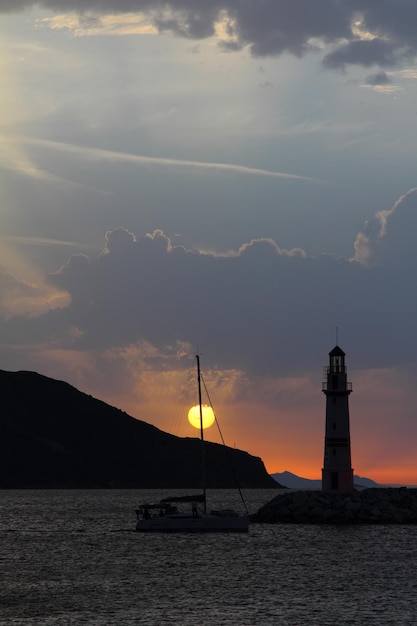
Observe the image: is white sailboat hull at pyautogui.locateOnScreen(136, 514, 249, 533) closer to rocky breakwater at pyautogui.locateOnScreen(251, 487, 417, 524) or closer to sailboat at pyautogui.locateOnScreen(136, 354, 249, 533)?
sailboat at pyautogui.locateOnScreen(136, 354, 249, 533)

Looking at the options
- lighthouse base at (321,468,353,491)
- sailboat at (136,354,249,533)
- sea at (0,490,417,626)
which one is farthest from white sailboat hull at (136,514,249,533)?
lighthouse base at (321,468,353,491)

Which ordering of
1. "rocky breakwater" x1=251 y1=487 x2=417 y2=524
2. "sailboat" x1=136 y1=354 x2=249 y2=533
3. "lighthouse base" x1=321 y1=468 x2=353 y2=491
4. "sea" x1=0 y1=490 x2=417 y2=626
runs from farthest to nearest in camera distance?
"rocky breakwater" x1=251 y1=487 x2=417 y2=524, "lighthouse base" x1=321 y1=468 x2=353 y2=491, "sailboat" x1=136 y1=354 x2=249 y2=533, "sea" x1=0 y1=490 x2=417 y2=626

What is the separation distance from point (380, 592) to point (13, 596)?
63.9 ft

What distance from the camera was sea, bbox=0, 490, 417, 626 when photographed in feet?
184

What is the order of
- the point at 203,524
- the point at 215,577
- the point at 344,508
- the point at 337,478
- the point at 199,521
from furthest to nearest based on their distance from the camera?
the point at 344,508 → the point at 337,478 → the point at 199,521 → the point at 203,524 → the point at 215,577

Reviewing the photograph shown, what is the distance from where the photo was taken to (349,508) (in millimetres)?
112438

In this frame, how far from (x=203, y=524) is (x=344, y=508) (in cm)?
1591

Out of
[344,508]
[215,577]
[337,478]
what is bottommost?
[215,577]

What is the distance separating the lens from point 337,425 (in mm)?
107625

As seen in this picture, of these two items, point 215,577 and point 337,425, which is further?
point 337,425

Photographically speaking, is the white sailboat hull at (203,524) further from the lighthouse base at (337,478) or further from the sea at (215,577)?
the lighthouse base at (337,478)

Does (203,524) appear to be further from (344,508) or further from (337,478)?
(344,508)

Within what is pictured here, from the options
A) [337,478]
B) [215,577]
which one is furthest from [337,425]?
[215,577]

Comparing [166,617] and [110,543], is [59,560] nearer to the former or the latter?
[110,543]
